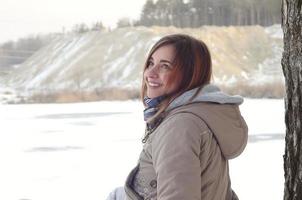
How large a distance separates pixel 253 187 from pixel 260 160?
5.06 feet

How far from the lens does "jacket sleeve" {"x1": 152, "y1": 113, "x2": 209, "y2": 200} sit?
1414 millimetres

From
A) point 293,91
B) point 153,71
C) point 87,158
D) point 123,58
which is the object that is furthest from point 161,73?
point 123,58

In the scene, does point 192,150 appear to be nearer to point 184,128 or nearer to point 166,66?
point 184,128

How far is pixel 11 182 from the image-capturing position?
543 cm

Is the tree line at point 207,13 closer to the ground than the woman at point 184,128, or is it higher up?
closer to the ground

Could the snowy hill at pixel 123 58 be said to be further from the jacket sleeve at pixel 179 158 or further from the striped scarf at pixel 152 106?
the jacket sleeve at pixel 179 158

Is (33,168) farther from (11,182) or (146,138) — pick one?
(146,138)

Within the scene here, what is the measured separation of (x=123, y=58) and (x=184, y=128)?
1654 inches

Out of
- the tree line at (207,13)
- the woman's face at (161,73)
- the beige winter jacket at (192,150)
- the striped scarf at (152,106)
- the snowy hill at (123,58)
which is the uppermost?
the woman's face at (161,73)

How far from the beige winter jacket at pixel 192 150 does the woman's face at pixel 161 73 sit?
7 centimetres

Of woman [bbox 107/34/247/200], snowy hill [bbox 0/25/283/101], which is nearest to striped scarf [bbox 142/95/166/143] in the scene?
woman [bbox 107/34/247/200]

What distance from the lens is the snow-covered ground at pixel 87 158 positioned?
496cm

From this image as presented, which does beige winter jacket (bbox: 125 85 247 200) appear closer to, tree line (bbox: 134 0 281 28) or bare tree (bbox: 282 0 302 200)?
bare tree (bbox: 282 0 302 200)

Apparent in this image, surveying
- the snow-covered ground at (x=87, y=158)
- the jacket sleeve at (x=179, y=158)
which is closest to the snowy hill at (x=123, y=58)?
the snow-covered ground at (x=87, y=158)
